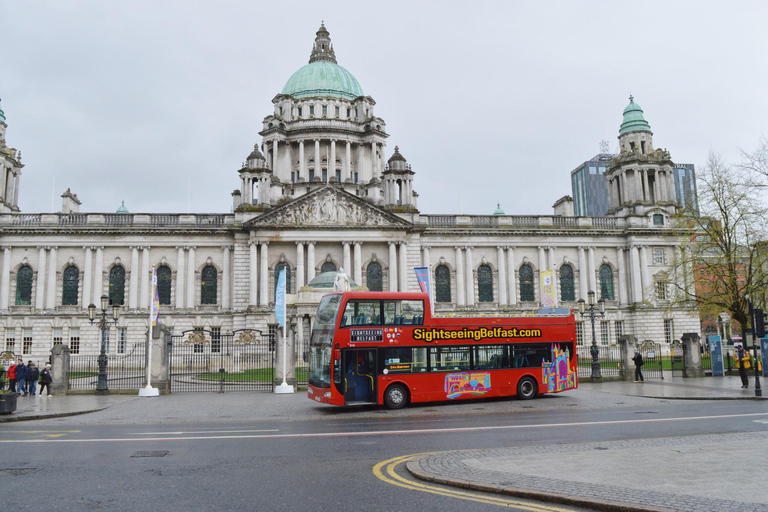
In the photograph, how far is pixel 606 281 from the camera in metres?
58.9

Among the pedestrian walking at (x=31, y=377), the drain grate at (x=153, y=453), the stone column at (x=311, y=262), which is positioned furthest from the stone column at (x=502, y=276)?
the drain grate at (x=153, y=453)

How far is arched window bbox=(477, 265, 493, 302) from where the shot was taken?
187 feet

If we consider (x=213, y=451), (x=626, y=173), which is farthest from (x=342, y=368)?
(x=626, y=173)

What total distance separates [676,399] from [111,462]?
20221 millimetres

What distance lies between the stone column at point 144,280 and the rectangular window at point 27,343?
9346mm

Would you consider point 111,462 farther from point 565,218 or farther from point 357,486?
point 565,218

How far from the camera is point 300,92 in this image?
73688 mm

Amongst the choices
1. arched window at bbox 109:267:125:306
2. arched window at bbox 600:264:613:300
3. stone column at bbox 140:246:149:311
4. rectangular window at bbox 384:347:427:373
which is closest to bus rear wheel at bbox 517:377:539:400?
rectangular window at bbox 384:347:427:373

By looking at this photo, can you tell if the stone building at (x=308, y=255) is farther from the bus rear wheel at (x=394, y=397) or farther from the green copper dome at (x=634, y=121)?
the bus rear wheel at (x=394, y=397)

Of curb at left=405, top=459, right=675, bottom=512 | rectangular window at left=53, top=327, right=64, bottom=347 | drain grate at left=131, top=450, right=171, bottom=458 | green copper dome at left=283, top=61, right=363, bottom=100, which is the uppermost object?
green copper dome at left=283, top=61, right=363, bottom=100

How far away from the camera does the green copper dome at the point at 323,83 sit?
7356 centimetres

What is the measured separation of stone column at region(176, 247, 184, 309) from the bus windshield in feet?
113

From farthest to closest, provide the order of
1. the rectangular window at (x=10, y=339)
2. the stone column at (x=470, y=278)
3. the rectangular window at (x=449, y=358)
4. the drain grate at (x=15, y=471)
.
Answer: the stone column at (x=470, y=278) → the rectangular window at (x=10, y=339) → the rectangular window at (x=449, y=358) → the drain grate at (x=15, y=471)

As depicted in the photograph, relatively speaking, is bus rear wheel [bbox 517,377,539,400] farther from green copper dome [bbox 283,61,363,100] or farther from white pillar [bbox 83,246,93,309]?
green copper dome [bbox 283,61,363,100]
